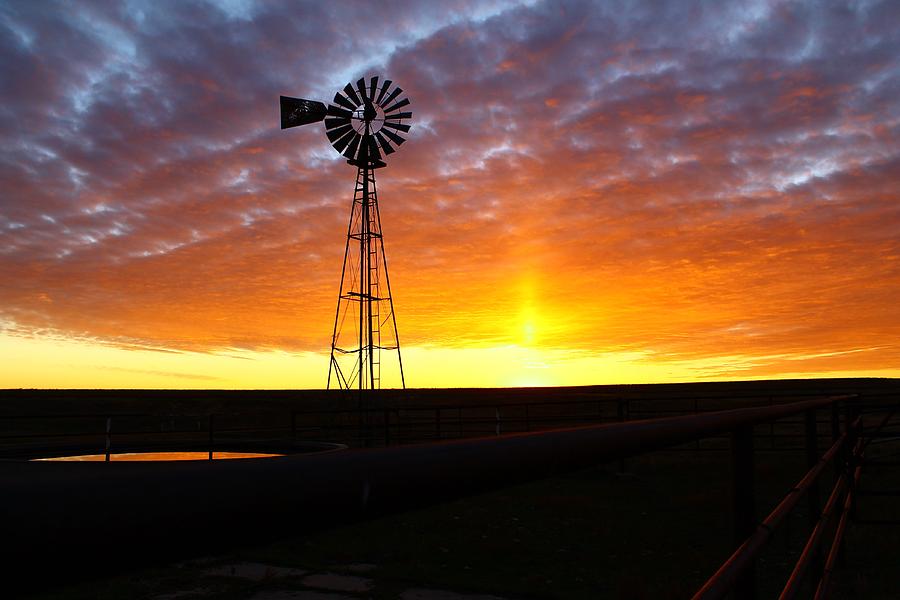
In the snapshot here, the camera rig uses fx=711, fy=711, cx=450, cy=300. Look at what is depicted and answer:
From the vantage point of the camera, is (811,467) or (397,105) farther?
(397,105)

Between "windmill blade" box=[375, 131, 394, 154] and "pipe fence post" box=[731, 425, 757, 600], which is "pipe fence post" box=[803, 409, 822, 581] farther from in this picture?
"windmill blade" box=[375, 131, 394, 154]

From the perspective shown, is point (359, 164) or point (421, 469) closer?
point (421, 469)

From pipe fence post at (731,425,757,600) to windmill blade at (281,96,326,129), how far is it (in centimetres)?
3036

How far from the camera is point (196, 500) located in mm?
583

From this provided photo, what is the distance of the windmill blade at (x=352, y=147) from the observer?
29422 millimetres

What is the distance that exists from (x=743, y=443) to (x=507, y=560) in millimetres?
6742

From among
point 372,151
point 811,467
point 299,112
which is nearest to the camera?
point 811,467

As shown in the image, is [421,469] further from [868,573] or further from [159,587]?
[868,573]

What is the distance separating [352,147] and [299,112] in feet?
10.9

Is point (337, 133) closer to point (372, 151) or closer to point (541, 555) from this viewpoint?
point (372, 151)

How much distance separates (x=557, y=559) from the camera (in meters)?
8.55

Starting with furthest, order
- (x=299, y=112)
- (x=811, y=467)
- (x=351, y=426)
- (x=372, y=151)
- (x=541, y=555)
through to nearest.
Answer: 1. (x=299, y=112)
2. (x=372, y=151)
3. (x=351, y=426)
4. (x=541, y=555)
5. (x=811, y=467)

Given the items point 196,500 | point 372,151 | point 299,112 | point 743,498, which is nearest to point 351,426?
point 743,498

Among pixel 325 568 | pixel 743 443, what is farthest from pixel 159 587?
pixel 743 443
